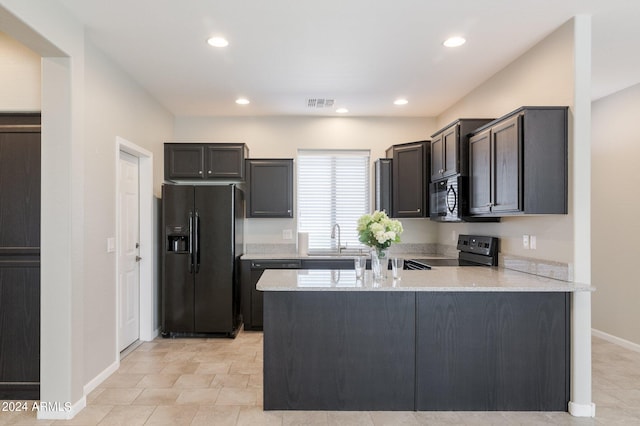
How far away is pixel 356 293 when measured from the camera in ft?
9.25

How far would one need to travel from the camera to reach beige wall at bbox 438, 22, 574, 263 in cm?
285

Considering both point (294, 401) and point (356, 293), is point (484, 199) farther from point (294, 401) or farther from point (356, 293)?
point (294, 401)

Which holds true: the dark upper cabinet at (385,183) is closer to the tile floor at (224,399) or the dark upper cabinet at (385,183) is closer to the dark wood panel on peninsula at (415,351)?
the tile floor at (224,399)

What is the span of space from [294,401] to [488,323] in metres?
1.48

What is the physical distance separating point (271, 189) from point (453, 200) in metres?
2.38

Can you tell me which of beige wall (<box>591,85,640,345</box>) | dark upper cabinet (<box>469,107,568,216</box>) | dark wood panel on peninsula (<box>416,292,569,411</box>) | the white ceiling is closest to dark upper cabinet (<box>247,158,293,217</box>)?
the white ceiling

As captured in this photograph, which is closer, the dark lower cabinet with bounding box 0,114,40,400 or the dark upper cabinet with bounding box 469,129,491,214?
the dark lower cabinet with bounding box 0,114,40,400

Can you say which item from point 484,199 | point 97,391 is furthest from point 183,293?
point 484,199

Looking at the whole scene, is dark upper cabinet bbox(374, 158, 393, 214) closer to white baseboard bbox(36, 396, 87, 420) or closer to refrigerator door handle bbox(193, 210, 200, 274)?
refrigerator door handle bbox(193, 210, 200, 274)

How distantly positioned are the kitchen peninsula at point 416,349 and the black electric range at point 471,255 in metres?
0.99

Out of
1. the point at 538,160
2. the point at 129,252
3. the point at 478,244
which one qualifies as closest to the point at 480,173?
the point at 538,160

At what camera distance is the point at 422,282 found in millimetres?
2836

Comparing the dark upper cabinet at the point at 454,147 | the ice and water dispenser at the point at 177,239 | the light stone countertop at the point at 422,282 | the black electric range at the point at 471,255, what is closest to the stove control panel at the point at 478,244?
the black electric range at the point at 471,255

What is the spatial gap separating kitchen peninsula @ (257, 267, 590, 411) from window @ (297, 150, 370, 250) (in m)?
2.82
